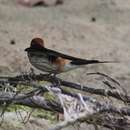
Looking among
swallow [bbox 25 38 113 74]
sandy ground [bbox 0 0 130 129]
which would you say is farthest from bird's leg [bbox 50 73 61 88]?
sandy ground [bbox 0 0 130 129]

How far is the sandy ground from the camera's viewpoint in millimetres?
6785

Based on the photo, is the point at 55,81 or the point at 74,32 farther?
the point at 74,32

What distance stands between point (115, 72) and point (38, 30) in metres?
1.62

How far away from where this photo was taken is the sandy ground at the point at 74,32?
22.3 ft

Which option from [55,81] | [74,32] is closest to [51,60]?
[55,81]

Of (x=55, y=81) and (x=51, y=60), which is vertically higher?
(x=51, y=60)

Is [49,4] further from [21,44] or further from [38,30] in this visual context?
[21,44]

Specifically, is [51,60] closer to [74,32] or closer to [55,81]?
[55,81]

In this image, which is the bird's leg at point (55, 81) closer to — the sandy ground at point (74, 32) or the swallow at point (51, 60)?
the swallow at point (51, 60)

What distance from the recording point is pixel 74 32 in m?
7.97

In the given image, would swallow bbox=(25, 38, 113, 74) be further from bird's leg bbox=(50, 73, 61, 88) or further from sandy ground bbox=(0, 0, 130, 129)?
sandy ground bbox=(0, 0, 130, 129)

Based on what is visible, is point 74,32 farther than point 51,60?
Yes

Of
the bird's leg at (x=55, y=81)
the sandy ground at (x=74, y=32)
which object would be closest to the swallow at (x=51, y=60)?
the bird's leg at (x=55, y=81)

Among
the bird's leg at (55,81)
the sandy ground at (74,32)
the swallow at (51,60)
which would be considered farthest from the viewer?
the sandy ground at (74,32)
